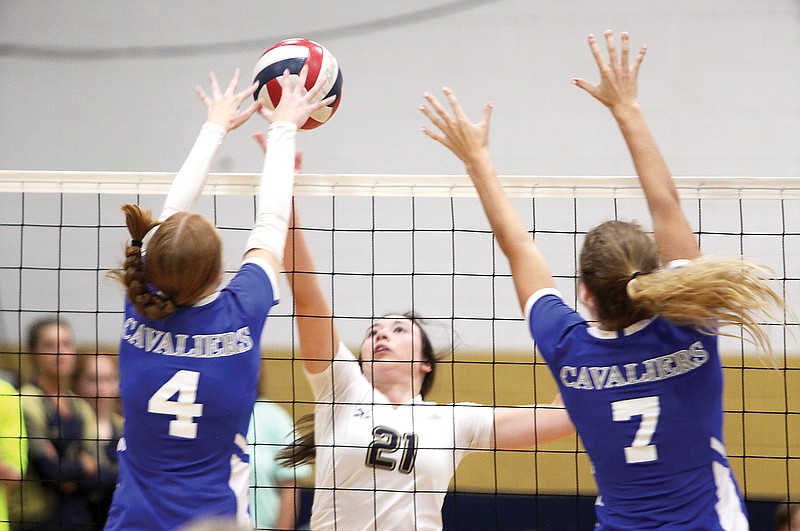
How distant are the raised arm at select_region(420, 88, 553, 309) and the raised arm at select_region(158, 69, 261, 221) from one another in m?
0.61

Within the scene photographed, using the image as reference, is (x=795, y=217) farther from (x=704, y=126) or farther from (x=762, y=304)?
(x=762, y=304)

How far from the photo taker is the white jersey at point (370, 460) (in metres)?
3.28

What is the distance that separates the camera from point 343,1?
6082 mm

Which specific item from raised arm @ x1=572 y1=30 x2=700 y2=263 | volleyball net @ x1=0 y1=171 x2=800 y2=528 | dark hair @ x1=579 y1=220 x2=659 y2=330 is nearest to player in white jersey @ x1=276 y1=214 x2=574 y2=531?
raised arm @ x1=572 y1=30 x2=700 y2=263

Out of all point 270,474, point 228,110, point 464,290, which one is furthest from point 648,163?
point 464,290

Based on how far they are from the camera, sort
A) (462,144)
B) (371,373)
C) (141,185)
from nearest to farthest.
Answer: (462,144), (141,185), (371,373)

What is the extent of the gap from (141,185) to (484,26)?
3.27 m

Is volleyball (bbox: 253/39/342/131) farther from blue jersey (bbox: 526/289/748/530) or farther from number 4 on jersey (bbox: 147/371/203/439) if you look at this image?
blue jersey (bbox: 526/289/748/530)

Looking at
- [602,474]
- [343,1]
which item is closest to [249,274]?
[602,474]

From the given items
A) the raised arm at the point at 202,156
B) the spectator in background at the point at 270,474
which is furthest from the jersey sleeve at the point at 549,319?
the spectator in background at the point at 270,474

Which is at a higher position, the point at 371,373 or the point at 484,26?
the point at 484,26

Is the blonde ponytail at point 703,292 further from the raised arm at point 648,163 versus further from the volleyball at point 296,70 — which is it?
the volleyball at point 296,70

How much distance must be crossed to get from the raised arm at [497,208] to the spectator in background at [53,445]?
266cm

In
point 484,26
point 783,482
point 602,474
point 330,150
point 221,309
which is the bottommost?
point 783,482
